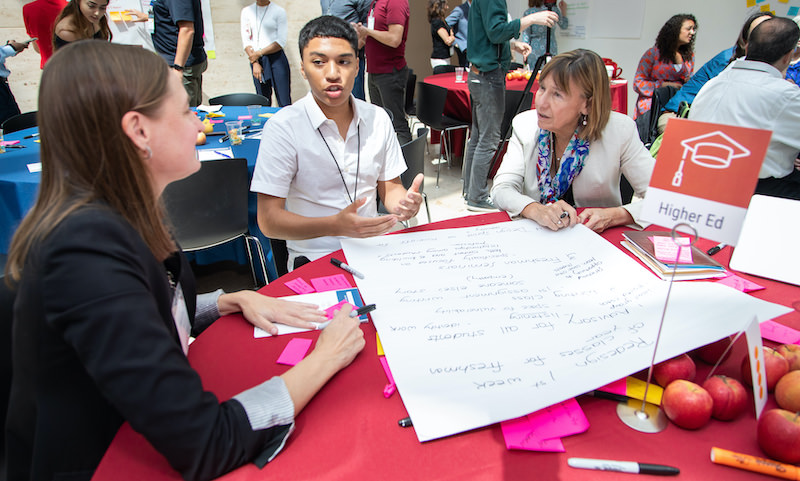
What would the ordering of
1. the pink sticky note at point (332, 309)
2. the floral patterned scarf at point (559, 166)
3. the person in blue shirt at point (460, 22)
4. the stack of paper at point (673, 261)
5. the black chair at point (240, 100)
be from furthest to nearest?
the person in blue shirt at point (460, 22), the black chair at point (240, 100), the floral patterned scarf at point (559, 166), the stack of paper at point (673, 261), the pink sticky note at point (332, 309)

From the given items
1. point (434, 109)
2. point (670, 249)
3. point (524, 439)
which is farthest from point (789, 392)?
point (434, 109)

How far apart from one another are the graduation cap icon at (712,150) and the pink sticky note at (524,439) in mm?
485

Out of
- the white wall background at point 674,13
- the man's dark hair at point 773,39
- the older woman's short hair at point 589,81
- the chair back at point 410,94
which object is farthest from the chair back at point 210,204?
the white wall background at point 674,13

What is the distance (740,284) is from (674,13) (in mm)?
5454

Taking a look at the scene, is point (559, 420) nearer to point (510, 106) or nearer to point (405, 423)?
point (405, 423)

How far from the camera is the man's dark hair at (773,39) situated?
2.39 m

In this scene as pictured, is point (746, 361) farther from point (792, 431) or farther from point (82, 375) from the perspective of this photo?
point (82, 375)

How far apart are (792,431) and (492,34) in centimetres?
321

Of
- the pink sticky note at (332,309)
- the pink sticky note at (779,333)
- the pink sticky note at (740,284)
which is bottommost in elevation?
the pink sticky note at (332,309)

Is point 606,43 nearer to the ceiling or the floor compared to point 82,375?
nearer to the ceiling

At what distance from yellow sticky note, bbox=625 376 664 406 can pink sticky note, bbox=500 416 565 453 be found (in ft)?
0.60

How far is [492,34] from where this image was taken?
130 inches

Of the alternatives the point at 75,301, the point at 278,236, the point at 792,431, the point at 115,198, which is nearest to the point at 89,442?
the point at 75,301

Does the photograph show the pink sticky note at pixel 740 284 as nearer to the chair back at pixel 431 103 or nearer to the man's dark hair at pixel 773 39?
the man's dark hair at pixel 773 39
